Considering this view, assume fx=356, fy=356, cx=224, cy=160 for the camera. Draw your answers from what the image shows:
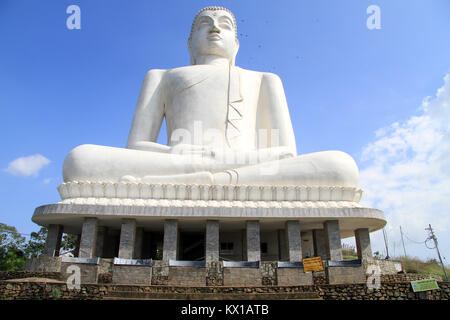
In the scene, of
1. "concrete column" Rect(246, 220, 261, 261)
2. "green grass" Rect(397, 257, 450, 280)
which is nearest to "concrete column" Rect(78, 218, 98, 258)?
"concrete column" Rect(246, 220, 261, 261)

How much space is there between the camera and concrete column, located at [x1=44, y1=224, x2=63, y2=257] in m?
9.10

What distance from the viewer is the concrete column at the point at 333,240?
28.5 feet

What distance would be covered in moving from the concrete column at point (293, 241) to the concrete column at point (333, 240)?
2.35 feet

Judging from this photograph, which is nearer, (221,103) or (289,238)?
(289,238)

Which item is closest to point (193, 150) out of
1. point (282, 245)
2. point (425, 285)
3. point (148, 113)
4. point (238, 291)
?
point (148, 113)

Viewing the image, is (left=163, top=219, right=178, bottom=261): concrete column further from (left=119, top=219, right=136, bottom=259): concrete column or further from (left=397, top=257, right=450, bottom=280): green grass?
(left=397, top=257, right=450, bottom=280): green grass

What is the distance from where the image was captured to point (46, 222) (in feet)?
30.7

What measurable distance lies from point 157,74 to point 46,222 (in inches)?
238

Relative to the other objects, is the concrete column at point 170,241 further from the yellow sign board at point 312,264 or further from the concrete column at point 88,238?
the yellow sign board at point 312,264

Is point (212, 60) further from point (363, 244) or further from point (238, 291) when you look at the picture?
point (238, 291)

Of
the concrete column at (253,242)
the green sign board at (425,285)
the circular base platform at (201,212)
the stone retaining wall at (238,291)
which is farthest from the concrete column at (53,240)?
the green sign board at (425,285)

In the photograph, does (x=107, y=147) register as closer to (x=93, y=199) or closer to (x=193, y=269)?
(x=93, y=199)

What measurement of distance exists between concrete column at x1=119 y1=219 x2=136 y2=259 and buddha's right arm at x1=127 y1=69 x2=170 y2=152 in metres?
2.75
